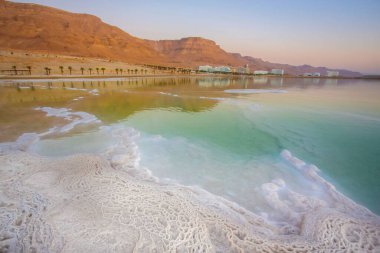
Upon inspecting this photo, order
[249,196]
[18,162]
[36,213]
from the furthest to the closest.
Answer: [18,162] → [249,196] → [36,213]

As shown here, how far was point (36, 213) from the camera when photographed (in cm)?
385

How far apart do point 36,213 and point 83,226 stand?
106 centimetres

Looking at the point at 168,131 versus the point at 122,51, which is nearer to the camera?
the point at 168,131

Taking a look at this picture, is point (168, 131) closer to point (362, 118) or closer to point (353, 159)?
point (353, 159)

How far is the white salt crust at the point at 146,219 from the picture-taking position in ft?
10.9

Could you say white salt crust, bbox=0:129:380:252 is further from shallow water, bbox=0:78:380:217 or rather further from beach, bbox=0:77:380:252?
shallow water, bbox=0:78:380:217

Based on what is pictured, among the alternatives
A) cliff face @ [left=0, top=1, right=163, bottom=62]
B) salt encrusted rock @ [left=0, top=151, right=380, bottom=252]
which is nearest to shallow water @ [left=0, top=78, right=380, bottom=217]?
salt encrusted rock @ [left=0, top=151, right=380, bottom=252]

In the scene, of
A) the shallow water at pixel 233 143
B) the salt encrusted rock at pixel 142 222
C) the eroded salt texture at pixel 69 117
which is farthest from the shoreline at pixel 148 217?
the eroded salt texture at pixel 69 117

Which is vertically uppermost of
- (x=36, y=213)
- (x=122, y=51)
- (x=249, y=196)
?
(x=122, y=51)

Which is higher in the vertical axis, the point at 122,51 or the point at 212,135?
the point at 122,51

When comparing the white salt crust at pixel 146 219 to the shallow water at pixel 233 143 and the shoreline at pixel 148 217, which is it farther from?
the shallow water at pixel 233 143

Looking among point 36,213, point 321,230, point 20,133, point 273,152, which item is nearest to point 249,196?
point 321,230

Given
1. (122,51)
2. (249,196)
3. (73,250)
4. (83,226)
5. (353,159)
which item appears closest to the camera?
(73,250)

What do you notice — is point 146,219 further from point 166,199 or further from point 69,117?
point 69,117
